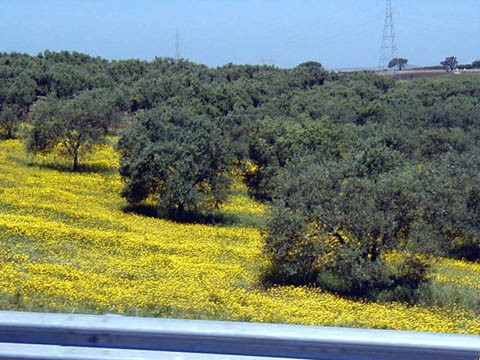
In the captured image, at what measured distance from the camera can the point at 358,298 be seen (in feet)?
47.8

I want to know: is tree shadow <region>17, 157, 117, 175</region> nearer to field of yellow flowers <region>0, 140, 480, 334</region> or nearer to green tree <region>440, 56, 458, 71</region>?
field of yellow flowers <region>0, 140, 480, 334</region>

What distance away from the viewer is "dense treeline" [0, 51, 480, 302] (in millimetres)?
16281

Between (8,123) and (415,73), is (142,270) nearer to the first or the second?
(8,123)

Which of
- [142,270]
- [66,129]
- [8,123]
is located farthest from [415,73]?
[142,270]

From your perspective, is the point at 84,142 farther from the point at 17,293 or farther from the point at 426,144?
the point at 17,293

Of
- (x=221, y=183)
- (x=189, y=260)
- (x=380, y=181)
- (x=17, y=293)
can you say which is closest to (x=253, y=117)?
(x=221, y=183)

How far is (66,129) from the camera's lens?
35000 mm

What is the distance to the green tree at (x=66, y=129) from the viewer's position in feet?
113

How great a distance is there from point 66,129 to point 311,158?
17.2 metres

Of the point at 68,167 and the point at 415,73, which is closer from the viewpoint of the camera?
the point at 68,167

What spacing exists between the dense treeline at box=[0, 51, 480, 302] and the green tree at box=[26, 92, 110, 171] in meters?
0.09

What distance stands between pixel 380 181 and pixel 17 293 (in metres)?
13.0

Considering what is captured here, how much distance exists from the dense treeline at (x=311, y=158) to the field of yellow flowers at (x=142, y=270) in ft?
5.69

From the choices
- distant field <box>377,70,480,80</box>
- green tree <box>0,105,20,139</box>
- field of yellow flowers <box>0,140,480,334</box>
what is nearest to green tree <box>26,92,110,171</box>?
field of yellow flowers <box>0,140,480,334</box>
